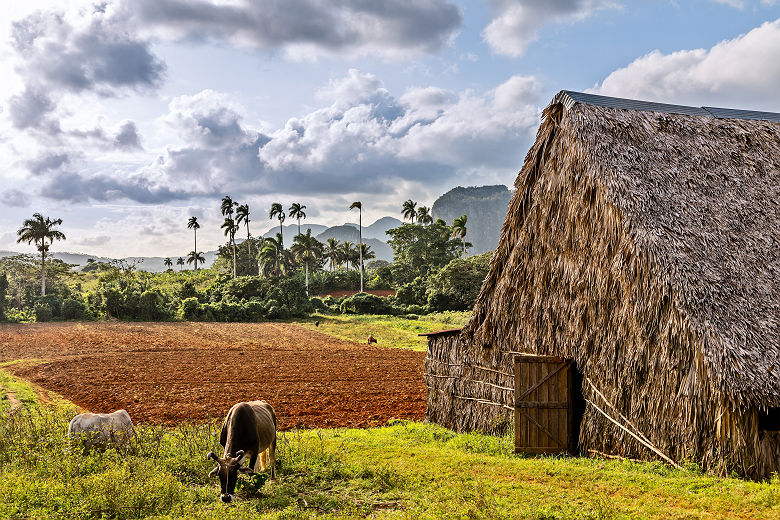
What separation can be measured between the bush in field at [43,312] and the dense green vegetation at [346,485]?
4438 cm

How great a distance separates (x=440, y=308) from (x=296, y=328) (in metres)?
13.9

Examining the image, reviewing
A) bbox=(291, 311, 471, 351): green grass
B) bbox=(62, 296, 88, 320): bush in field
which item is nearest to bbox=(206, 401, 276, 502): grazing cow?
bbox=(291, 311, 471, 351): green grass

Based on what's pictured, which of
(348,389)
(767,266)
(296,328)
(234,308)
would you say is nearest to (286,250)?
(234,308)

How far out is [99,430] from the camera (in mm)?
9203

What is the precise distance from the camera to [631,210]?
957 cm

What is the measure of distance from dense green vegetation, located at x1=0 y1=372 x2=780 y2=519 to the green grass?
916 inches

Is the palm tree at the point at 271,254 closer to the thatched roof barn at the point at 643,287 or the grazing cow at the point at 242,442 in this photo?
the thatched roof barn at the point at 643,287

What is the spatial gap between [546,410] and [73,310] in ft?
164

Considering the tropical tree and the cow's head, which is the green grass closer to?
the cow's head

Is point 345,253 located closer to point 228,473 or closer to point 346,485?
point 346,485

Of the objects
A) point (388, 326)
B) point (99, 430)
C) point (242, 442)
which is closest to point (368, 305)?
point (388, 326)

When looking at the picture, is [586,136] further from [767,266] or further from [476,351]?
[476,351]

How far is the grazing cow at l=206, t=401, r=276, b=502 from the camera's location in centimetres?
716

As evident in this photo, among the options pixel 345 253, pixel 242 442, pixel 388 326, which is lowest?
pixel 388 326
